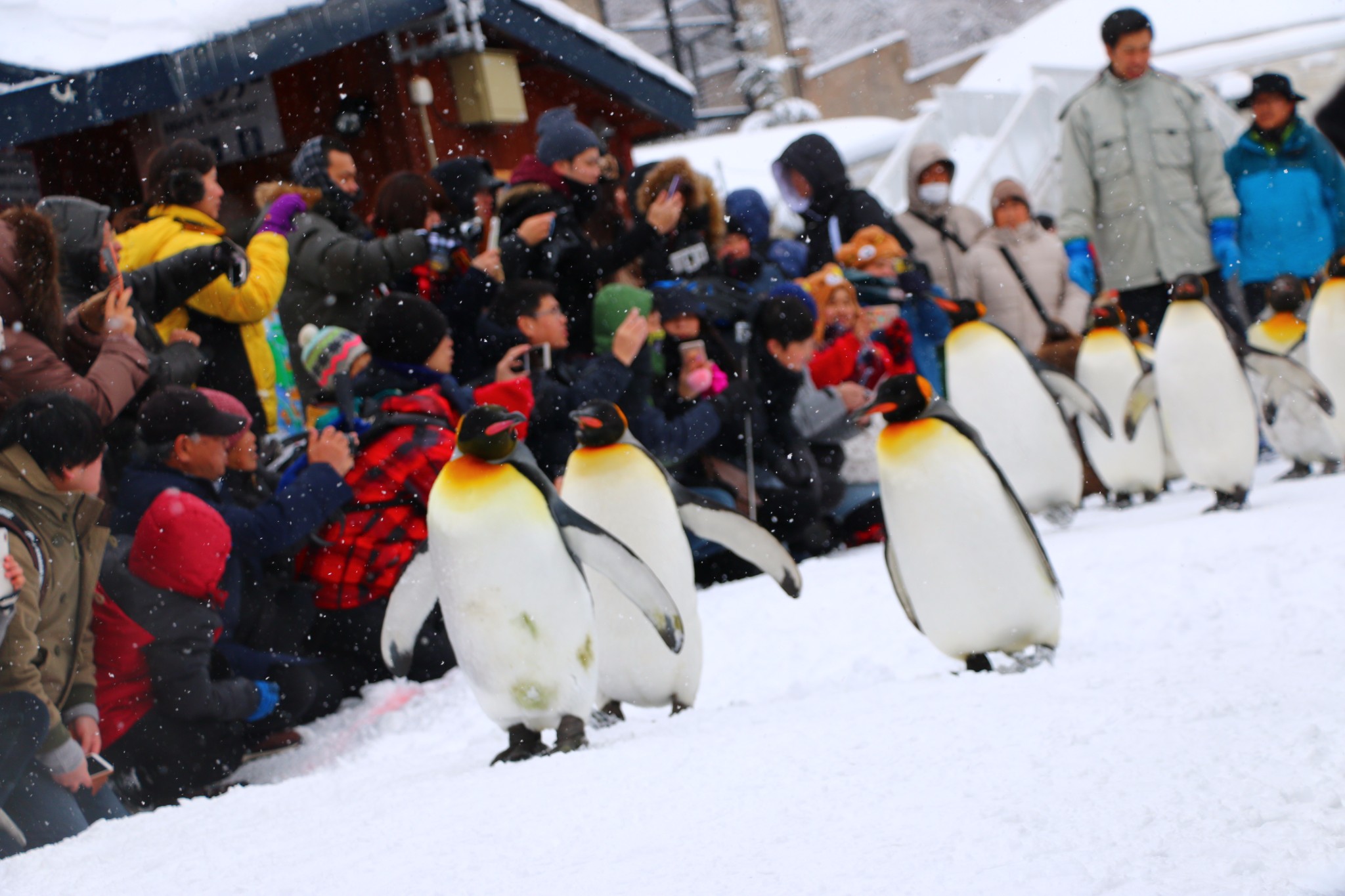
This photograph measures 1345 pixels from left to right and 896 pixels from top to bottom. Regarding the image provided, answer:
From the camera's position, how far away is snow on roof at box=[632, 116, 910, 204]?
1380cm

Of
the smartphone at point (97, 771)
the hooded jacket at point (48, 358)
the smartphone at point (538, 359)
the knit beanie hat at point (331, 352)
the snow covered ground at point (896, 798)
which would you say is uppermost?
the hooded jacket at point (48, 358)

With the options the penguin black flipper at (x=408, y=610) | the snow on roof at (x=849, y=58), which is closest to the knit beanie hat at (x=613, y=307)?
the penguin black flipper at (x=408, y=610)

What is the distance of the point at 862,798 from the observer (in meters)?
1.40

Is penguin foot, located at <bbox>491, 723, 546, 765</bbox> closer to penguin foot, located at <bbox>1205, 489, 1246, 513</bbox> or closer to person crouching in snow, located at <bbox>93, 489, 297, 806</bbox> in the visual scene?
person crouching in snow, located at <bbox>93, 489, 297, 806</bbox>

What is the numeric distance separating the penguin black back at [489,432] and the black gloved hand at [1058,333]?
10.9ft

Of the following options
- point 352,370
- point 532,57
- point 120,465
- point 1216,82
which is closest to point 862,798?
point 352,370

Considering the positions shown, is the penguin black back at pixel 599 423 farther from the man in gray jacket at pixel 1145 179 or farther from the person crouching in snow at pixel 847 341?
the man in gray jacket at pixel 1145 179

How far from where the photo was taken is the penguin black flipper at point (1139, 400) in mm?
4234

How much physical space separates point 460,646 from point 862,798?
112cm

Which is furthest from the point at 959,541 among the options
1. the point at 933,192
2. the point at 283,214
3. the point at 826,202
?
the point at 933,192

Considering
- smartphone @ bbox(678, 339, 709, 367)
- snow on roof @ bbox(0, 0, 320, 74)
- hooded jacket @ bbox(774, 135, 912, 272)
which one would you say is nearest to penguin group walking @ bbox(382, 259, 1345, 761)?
smartphone @ bbox(678, 339, 709, 367)

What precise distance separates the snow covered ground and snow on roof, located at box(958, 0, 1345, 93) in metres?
13.2

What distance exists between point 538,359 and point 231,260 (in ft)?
2.69

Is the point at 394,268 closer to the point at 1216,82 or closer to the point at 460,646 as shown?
the point at 460,646
